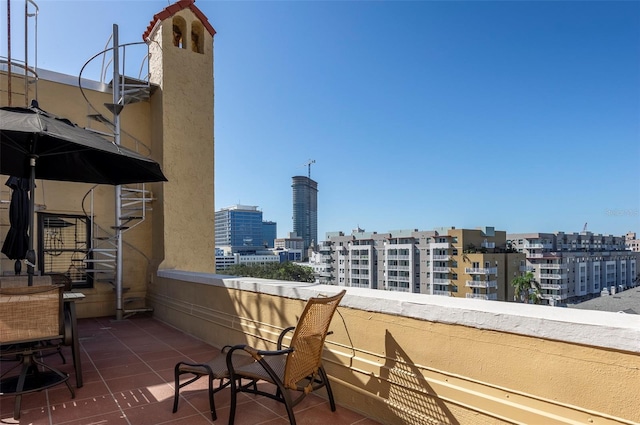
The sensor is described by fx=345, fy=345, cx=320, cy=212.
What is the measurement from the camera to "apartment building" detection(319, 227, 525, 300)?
46219mm

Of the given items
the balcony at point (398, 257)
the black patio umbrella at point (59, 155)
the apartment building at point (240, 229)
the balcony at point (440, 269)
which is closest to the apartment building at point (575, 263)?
the balcony at point (440, 269)

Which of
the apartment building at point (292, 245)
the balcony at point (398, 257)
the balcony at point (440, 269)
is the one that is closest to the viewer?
the balcony at point (440, 269)

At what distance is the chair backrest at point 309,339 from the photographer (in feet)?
6.86

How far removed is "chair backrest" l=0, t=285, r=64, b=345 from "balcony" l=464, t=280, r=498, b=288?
48510 millimetres

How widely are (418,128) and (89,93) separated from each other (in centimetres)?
4666

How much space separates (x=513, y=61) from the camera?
26.2 m

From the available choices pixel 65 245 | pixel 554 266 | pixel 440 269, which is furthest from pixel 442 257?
pixel 65 245

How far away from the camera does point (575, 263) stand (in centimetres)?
5300

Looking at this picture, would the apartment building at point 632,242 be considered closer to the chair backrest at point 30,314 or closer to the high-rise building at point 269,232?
the high-rise building at point 269,232

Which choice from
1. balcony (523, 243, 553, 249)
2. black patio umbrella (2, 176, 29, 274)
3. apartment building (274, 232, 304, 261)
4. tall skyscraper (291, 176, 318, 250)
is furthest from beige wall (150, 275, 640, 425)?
tall skyscraper (291, 176, 318, 250)

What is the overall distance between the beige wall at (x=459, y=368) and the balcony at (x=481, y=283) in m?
47.2

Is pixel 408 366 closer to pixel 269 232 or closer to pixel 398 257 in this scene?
pixel 398 257

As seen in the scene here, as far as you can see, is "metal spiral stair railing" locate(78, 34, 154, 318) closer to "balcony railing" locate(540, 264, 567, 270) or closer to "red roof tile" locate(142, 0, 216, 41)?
"red roof tile" locate(142, 0, 216, 41)

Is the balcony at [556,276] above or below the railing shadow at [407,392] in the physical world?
below
